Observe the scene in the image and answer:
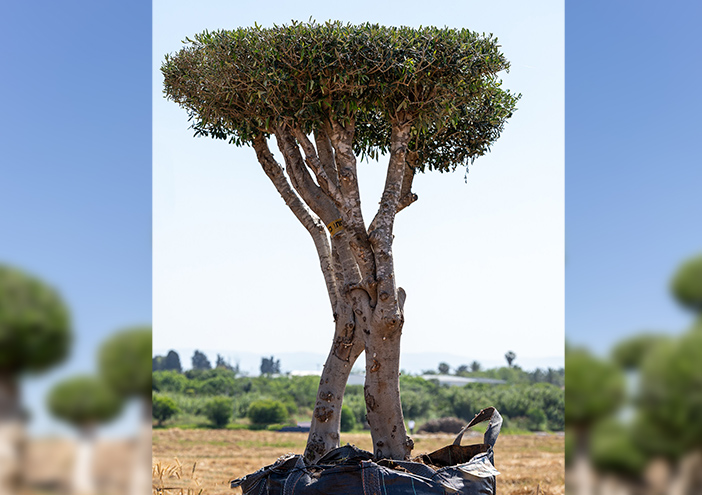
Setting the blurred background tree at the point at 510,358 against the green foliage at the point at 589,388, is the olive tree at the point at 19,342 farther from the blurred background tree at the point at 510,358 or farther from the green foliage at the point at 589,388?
the blurred background tree at the point at 510,358

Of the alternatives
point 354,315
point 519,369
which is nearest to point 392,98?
point 354,315

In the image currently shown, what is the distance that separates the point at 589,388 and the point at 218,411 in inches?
715

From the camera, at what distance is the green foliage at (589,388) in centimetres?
115

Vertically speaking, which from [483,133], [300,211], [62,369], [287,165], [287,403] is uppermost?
[483,133]

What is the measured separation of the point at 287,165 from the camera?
4.59m

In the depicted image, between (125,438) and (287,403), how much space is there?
722 inches

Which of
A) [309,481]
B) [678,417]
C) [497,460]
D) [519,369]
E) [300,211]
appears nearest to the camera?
[678,417]

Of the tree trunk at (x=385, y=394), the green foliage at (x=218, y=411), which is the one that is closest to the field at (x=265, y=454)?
the green foliage at (x=218, y=411)

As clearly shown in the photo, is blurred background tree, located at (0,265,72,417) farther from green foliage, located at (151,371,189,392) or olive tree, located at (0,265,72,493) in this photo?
green foliage, located at (151,371,189,392)

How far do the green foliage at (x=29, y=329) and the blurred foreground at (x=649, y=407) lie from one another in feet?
3.63

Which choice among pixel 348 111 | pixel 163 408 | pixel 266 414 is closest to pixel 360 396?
pixel 266 414

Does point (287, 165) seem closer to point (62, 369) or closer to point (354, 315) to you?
point (354, 315)

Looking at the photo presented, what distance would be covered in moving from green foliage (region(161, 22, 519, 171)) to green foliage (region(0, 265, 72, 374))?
2836 millimetres

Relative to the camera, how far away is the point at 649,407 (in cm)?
115
